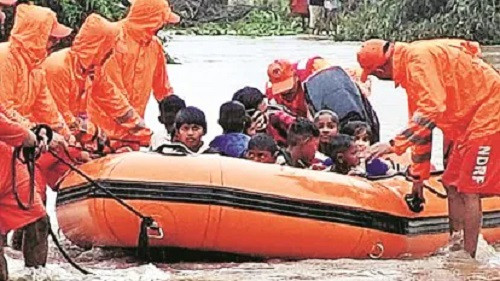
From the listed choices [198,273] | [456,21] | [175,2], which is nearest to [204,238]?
[198,273]

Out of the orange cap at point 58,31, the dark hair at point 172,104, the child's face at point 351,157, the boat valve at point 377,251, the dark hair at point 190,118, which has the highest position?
the orange cap at point 58,31

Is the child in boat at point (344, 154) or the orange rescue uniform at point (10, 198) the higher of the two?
the orange rescue uniform at point (10, 198)

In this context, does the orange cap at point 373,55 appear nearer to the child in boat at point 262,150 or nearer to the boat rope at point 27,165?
the child in boat at point 262,150

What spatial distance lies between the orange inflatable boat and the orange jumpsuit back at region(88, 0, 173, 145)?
0.89 metres

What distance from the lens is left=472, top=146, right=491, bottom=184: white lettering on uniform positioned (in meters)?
6.91

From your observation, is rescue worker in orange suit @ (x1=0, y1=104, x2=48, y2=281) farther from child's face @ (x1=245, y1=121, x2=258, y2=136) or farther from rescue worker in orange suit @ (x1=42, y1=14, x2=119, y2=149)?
child's face @ (x1=245, y1=121, x2=258, y2=136)

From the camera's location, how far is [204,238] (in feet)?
22.2

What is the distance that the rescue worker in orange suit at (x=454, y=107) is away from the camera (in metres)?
6.88

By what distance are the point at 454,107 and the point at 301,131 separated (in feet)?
3.45

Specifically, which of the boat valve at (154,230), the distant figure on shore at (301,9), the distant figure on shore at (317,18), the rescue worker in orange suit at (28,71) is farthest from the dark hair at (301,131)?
the distant figure on shore at (301,9)

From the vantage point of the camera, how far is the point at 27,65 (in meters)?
6.81

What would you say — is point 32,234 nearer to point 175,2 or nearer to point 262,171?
point 262,171

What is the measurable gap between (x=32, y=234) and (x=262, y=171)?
4.77ft

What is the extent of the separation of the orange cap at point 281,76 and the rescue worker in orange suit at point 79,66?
1.50 m
